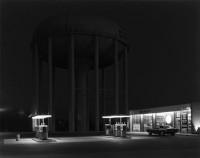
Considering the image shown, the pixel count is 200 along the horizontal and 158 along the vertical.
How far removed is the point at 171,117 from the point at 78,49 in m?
17.5

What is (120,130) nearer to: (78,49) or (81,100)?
(81,100)

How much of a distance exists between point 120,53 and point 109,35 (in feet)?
21.3

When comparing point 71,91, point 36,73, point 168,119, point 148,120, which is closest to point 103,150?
point 71,91

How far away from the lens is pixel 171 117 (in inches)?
1929

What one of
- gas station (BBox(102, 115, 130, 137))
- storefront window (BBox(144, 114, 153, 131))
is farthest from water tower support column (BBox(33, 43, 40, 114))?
storefront window (BBox(144, 114, 153, 131))

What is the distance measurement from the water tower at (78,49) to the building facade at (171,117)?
831 centimetres

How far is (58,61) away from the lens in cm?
4525

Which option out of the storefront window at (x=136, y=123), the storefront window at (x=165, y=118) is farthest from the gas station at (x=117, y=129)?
the storefront window at (x=136, y=123)

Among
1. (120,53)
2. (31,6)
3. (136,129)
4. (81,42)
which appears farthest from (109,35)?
(31,6)

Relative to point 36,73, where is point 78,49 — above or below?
above

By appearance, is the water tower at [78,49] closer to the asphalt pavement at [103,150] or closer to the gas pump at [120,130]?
the gas pump at [120,130]

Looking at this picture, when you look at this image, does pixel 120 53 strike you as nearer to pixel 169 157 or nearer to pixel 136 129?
pixel 136 129

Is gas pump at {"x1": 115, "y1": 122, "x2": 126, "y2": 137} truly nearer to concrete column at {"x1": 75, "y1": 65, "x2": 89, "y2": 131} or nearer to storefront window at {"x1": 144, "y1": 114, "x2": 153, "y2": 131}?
concrete column at {"x1": 75, "y1": 65, "x2": 89, "y2": 131}

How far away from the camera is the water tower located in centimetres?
3984
